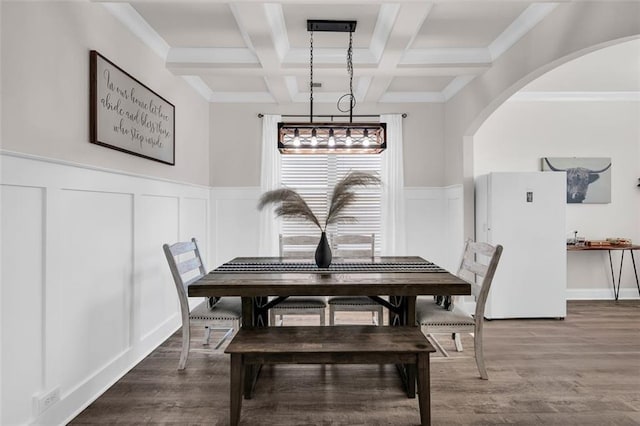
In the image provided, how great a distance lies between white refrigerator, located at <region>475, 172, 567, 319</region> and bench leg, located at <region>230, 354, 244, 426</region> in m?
3.00

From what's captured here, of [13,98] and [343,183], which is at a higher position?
[13,98]

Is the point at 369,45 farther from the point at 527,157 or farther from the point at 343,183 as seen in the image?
the point at 527,157

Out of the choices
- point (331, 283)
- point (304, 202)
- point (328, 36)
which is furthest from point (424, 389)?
point (328, 36)

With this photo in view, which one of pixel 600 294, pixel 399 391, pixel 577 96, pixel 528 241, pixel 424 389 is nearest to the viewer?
pixel 424 389

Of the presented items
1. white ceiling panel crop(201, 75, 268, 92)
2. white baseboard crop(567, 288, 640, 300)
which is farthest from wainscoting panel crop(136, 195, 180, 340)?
white baseboard crop(567, 288, 640, 300)

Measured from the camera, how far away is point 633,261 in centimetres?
509

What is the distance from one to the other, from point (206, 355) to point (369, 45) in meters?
2.98

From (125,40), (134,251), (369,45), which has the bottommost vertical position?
(134,251)

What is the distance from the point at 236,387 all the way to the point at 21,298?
1.12 meters

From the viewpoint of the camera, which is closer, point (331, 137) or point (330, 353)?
point (330, 353)

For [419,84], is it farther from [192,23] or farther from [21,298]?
[21,298]

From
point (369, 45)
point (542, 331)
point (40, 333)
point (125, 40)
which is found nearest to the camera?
point (40, 333)

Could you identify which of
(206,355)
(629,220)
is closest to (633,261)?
(629,220)

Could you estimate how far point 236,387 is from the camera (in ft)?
6.92
